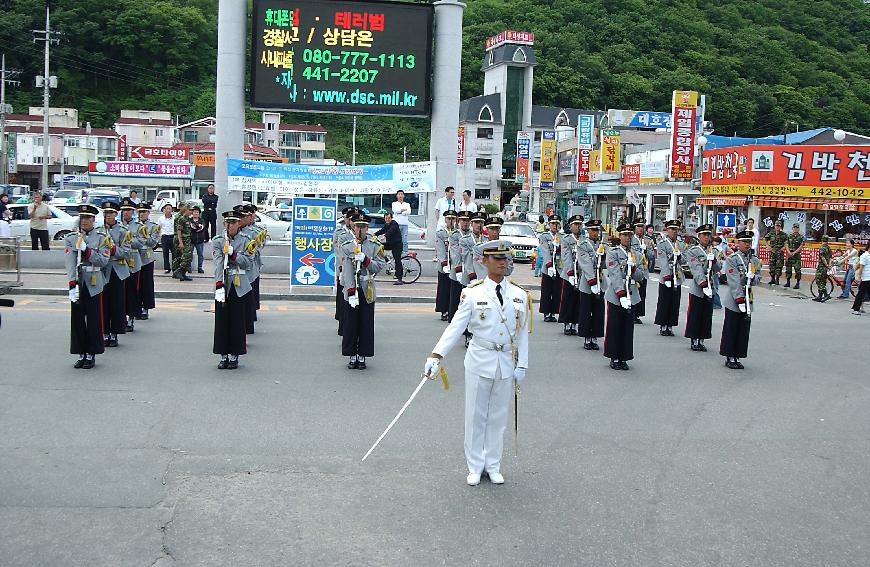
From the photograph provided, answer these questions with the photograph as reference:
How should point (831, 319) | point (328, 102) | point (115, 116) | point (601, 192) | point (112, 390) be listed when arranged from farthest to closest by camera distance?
point (115, 116), point (601, 192), point (328, 102), point (831, 319), point (112, 390)

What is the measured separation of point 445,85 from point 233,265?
1282cm

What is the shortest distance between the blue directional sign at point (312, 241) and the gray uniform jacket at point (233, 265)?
7.47 meters

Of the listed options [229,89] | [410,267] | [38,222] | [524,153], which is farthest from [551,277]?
[524,153]

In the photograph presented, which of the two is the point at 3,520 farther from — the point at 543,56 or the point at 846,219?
the point at 543,56

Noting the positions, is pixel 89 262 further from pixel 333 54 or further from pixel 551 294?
pixel 333 54

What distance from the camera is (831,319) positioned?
18031 millimetres

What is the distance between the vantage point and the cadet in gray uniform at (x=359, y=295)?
36.8 ft

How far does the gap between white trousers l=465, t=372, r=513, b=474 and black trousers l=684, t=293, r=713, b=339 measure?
754 centimetres

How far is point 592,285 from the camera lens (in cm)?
1321

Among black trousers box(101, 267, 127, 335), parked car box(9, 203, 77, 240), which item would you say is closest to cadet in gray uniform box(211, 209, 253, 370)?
black trousers box(101, 267, 127, 335)

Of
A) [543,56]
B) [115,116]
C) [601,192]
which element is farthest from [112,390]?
[543,56]

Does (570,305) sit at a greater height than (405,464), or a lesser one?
greater

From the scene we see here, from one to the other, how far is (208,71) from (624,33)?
1881 inches

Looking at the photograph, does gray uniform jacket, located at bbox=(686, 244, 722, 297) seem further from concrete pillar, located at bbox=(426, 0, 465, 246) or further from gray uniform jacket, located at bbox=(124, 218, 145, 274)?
concrete pillar, located at bbox=(426, 0, 465, 246)
